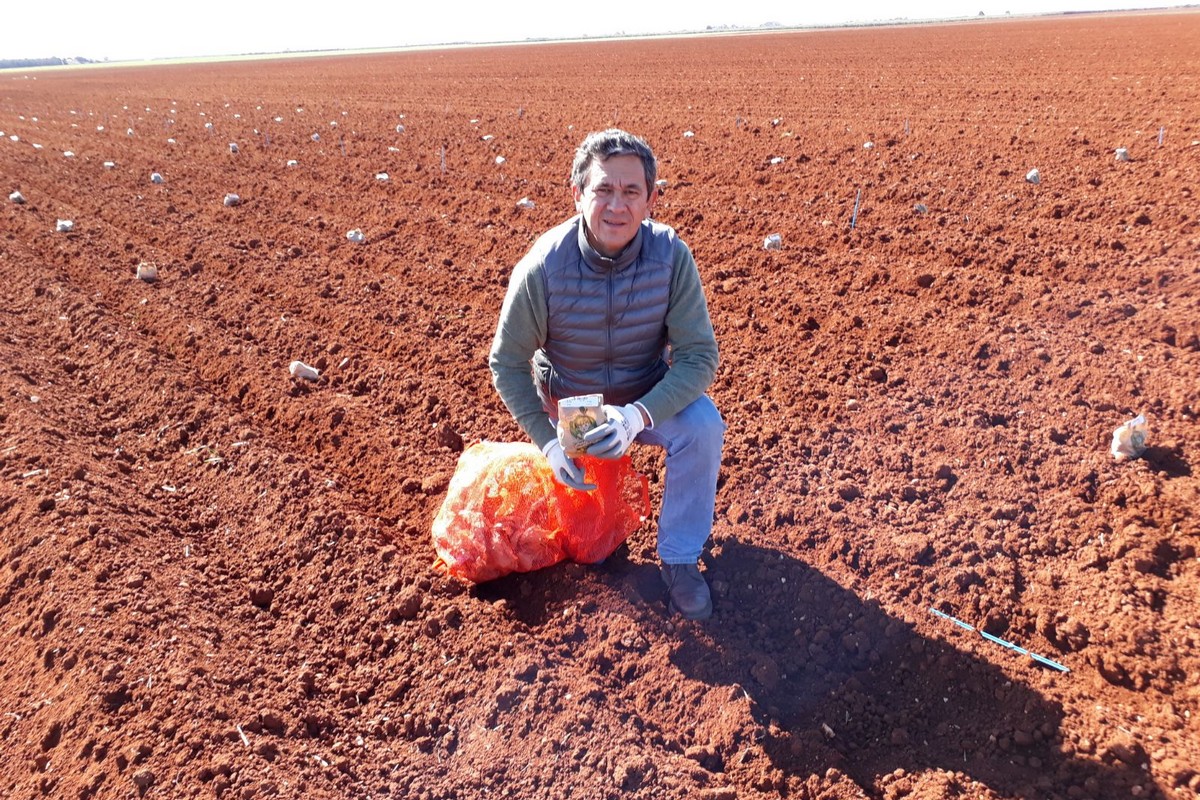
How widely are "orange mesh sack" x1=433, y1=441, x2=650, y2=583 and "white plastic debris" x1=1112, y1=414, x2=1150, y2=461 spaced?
Answer: 2166mm

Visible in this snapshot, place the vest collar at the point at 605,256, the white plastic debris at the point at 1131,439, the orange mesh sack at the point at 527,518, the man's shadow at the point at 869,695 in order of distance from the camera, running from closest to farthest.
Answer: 1. the man's shadow at the point at 869,695
2. the vest collar at the point at 605,256
3. the orange mesh sack at the point at 527,518
4. the white plastic debris at the point at 1131,439

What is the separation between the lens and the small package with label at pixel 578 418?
8.20 feet

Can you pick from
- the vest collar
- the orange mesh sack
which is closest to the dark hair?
the vest collar

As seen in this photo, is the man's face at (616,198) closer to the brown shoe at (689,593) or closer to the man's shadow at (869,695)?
the brown shoe at (689,593)

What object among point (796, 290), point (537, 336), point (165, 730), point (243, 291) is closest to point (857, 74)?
point (796, 290)

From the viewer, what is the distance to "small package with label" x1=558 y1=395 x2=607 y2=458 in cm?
250

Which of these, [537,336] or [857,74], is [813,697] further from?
[857,74]

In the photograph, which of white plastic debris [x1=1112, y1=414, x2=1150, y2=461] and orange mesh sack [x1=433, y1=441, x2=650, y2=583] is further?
white plastic debris [x1=1112, y1=414, x2=1150, y2=461]

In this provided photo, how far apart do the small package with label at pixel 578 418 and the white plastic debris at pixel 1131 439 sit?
246 centimetres

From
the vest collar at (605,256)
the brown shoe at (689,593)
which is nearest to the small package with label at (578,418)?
the vest collar at (605,256)

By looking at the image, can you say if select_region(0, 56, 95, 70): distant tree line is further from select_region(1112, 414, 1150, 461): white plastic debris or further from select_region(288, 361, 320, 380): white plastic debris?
select_region(1112, 414, 1150, 461): white plastic debris

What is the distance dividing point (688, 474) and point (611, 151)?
3.85 feet

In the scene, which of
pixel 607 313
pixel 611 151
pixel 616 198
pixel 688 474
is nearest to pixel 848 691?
pixel 688 474

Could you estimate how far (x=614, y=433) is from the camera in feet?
8.40
